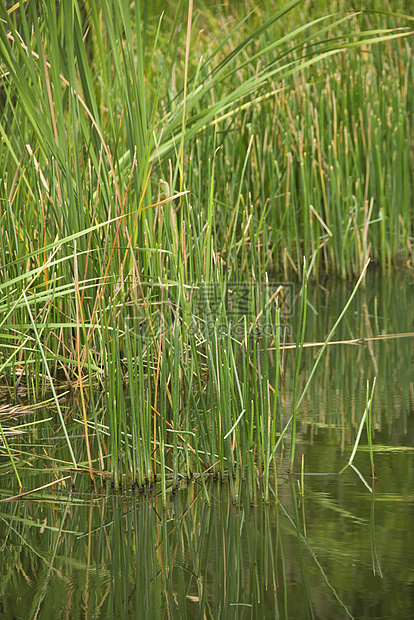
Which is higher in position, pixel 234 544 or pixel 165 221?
pixel 165 221

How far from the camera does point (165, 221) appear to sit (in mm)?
1937

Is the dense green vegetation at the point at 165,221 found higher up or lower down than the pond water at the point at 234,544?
higher up

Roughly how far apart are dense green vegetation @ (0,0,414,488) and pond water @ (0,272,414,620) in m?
0.08

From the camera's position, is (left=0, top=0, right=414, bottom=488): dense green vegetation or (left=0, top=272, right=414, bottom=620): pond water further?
(left=0, top=0, right=414, bottom=488): dense green vegetation

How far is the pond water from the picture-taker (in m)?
1.14

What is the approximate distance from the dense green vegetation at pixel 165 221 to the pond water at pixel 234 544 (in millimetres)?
83

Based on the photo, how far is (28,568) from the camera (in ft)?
4.11

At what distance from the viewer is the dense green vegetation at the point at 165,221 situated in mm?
1604

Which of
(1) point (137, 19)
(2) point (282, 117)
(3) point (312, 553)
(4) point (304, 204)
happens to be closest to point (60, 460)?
(3) point (312, 553)

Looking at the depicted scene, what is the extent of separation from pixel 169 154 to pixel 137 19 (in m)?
0.40

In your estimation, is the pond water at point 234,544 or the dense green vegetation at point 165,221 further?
the dense green vegetation at point 165,221

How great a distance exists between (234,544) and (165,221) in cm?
85

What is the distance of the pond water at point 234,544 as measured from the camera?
1.14m

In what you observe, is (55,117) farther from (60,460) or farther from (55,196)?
(60,460)
